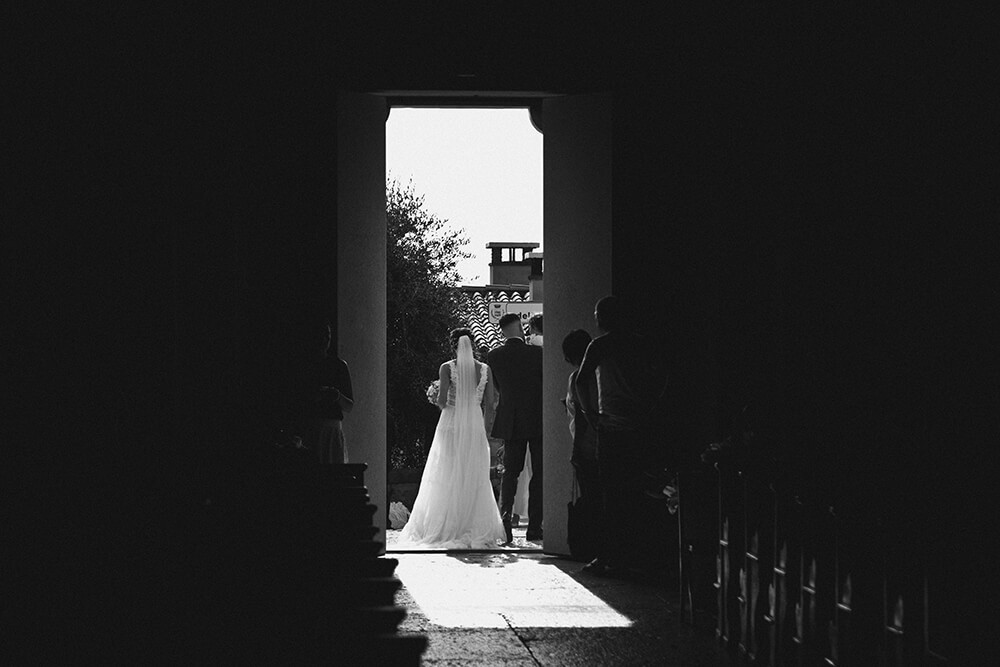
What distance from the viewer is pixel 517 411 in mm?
8844

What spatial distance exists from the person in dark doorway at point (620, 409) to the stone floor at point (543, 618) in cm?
32

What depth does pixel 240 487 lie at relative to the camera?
4.23 metres

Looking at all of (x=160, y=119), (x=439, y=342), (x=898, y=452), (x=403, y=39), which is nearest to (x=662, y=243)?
(x=403, y=39)

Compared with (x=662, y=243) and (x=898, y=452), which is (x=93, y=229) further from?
(x=662, y=243)

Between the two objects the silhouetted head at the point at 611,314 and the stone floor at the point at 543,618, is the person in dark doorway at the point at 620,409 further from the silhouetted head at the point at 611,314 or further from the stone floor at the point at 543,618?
the stone floor at the point at 543,618

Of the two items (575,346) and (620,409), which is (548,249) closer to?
(575,346)

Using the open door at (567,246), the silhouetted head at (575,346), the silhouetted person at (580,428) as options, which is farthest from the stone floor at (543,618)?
the silhouetted head at (575,346)

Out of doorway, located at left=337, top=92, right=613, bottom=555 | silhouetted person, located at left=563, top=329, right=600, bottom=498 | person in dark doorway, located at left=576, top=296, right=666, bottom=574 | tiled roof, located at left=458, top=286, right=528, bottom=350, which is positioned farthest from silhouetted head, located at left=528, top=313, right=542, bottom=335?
tiled roof, located at left=458, top=286, right=528, bottom=350

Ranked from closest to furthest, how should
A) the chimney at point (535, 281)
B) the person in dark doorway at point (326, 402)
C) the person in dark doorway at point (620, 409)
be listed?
the person in dark doorway at point (620, 409) < the person in dark doorway at point (326, 402) < the chimney at point (535, 281)

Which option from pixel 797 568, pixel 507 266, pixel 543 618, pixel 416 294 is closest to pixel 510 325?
pixel 543 618

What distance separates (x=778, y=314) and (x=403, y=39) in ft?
8.88

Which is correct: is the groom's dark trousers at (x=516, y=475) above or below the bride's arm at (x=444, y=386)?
below

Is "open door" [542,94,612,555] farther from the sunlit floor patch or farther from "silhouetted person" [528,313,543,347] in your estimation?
"silhouetted person" [528,313,543,347]

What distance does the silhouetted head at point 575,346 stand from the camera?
24.2 ft
